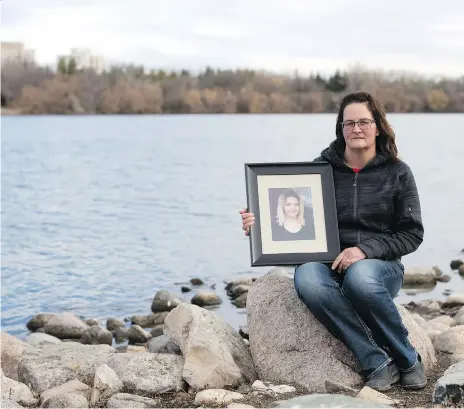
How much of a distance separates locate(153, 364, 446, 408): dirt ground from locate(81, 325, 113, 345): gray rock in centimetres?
442

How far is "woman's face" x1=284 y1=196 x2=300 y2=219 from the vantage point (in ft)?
18.1

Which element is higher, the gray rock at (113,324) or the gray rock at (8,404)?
the gray rock at (8,404)

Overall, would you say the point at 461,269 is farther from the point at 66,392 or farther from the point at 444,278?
the point at 66,392

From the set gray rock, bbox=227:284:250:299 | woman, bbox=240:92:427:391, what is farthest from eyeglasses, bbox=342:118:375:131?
gray rock, bbox=227:284:250:299

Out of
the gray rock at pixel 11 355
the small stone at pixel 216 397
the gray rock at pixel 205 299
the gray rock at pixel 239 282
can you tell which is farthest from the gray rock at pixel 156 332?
the small stone at pixel 216 397

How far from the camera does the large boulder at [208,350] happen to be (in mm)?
5551

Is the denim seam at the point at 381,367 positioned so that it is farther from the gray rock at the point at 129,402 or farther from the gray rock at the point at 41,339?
the gray rock at the point at 41,339

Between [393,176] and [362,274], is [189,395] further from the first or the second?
[393,176]

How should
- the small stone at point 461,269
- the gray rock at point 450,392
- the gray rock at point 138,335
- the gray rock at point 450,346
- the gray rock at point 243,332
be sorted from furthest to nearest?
the small stone at point 461,269, the gray rock at point 138,335, the gray rock at point 243,332, the gray rock at point 450,346, the gray rock at point 450,392

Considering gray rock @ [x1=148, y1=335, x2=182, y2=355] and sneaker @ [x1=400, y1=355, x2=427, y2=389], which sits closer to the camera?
sneaker @ [x1=400, y1=355, x2=427, y2=389]

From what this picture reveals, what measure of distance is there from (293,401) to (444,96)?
1799 inches

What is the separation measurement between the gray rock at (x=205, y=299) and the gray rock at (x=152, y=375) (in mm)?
6039

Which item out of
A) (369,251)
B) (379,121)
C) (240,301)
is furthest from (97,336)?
(379,121)

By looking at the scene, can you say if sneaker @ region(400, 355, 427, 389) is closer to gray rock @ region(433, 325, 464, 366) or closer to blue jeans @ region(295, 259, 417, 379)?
blue jeans @ region(295, 259, 417, 379)
